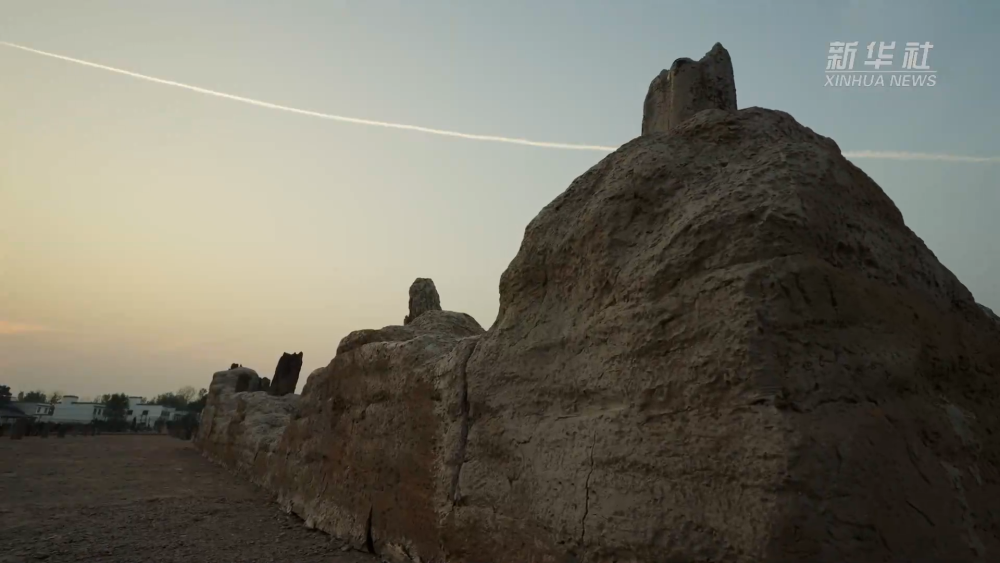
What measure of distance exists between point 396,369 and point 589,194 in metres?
2.02

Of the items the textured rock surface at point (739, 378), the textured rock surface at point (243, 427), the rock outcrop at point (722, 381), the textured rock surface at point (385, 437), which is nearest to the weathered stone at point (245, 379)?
the textured rock surface at point (243, 427)

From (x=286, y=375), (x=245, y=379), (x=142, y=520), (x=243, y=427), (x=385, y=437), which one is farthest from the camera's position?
(x=286, y=375)

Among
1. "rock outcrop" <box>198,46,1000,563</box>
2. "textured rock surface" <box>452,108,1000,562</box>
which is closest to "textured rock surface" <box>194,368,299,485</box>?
"rock outcrop" <box>198,46,1000,563</box>

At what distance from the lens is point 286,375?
15172 millimetres

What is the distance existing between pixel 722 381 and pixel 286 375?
14.6 metres

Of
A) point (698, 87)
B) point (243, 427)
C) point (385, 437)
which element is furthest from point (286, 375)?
point (698, 87)

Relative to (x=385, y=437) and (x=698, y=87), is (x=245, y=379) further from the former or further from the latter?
(x=698, y=87)

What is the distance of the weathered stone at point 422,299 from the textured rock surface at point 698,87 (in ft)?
13.7

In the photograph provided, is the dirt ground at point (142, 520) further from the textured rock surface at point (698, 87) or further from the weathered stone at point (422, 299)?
the textured rock surface at point (698, 87)

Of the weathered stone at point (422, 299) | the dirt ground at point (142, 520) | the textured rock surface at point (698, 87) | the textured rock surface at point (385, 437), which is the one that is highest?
the textured rock surface at point (698, 87)

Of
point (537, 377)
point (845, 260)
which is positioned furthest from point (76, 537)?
point (845, 260)

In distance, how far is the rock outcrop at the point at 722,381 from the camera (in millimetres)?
1935

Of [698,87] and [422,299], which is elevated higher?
[698,87]

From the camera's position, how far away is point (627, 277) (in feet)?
8.63
